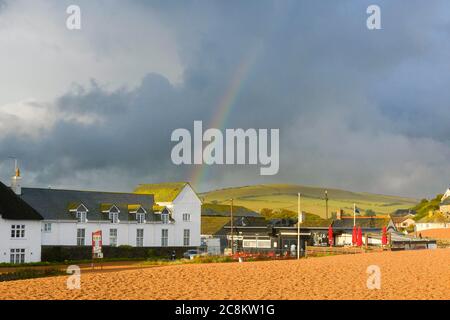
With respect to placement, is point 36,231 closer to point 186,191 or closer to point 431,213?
point 186,191

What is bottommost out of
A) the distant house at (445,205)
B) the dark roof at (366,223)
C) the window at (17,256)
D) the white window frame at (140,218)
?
the window at (17,256)

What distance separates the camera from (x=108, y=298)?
83.5 feet

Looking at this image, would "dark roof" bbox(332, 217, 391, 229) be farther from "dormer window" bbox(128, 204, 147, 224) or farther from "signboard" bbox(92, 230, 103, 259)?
"signboard" bbox(92, 230, 103, 259)

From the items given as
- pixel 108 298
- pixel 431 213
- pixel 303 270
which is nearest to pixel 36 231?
pixel 303 270

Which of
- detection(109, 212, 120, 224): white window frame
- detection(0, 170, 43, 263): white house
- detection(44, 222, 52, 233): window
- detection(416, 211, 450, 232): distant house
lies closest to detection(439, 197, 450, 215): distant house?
detection(416, 211, 450, 232): distant house

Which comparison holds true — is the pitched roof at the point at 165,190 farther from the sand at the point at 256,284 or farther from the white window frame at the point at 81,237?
the sand at the point at 256,284

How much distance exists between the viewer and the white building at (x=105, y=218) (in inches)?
2589

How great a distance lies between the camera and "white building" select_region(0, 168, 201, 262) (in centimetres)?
6575

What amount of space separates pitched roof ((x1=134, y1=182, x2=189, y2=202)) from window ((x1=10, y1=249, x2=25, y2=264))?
2366cm

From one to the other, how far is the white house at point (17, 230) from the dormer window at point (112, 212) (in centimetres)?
1149

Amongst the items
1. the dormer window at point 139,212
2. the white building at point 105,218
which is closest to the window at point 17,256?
the white building at point 105,218

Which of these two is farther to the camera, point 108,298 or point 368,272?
point 368,272

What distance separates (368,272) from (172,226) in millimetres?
49699
